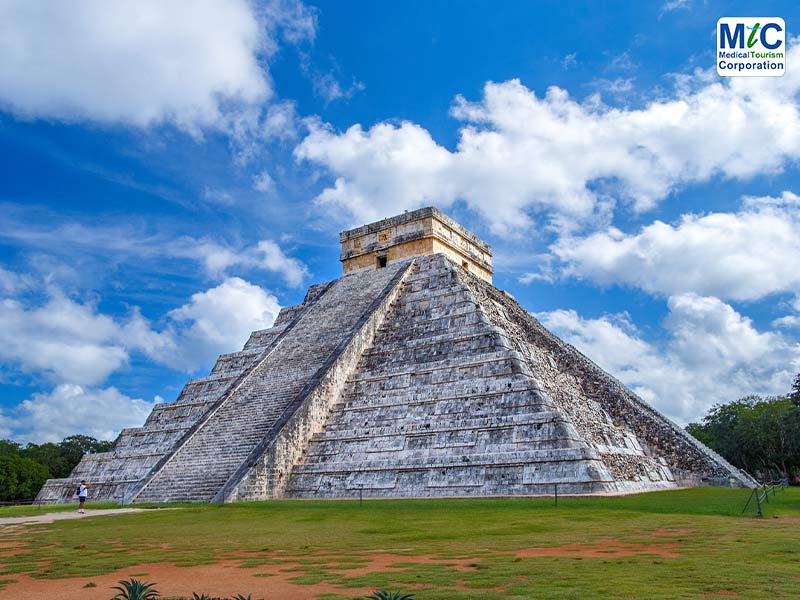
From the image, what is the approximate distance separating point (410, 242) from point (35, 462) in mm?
24524

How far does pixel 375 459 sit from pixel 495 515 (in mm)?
4359

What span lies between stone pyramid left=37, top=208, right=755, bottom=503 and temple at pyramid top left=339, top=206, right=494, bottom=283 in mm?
338

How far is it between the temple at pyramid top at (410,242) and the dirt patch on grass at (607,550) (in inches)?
592

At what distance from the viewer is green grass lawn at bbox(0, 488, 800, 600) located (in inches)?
190

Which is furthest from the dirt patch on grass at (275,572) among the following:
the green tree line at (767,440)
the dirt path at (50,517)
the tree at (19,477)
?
the tree at (19,477)

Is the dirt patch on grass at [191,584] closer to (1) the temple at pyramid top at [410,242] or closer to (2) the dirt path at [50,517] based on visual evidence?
(2) the dirt path at [50,517]

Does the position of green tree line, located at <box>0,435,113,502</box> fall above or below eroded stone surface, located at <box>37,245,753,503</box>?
below

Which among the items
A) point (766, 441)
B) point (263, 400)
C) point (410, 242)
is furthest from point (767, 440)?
point (263, 400)

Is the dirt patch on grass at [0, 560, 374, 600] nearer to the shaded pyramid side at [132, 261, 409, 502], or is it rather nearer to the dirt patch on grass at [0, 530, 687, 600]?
the dirt patch on grass at [0, 530, 687, 600]

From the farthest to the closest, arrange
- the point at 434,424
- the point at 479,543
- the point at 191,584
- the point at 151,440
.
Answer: the point at 151,440 → the point at 434,424 → the point at 479,543 → the point at 191,584

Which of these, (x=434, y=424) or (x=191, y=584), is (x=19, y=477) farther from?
(x=191, y=584)

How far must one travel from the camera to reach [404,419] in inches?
555

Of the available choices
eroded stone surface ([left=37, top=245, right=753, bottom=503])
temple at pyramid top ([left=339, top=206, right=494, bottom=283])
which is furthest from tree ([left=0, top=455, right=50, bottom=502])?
temple at pyramid top ([left=339, top=206, right=494, bottom=283])

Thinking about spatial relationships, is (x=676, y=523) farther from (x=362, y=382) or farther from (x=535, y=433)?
(x=362, y=382)
